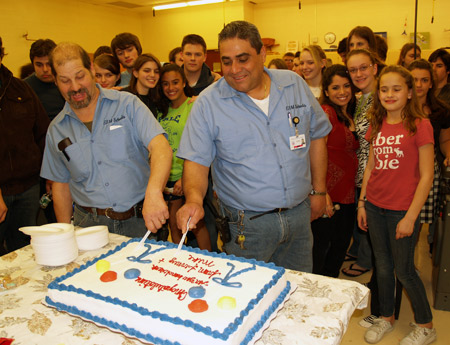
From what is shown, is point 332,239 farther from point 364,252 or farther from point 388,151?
point 388,151

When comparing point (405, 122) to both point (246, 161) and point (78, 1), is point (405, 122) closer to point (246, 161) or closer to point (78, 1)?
point (246, 161)

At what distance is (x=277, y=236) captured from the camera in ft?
5.88

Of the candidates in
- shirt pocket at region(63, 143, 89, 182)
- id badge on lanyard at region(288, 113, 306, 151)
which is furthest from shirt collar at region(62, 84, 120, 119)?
id badge on lanyard at region(288, 113, 306, 151)

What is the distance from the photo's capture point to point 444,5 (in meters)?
7.06

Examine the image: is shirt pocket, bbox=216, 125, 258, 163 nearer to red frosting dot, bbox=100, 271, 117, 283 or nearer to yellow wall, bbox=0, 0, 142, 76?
red frosting dot, bbox=100, 271, 117, 283

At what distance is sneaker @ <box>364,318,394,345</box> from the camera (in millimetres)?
2199

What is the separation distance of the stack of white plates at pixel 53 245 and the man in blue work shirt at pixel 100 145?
39cm

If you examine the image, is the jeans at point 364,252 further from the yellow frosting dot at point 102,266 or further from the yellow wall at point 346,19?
the yellow wall at point 346,19

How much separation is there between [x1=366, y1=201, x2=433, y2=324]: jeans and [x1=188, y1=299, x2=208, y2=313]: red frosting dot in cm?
137

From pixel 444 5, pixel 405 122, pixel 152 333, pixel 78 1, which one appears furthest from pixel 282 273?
pixel 78 1

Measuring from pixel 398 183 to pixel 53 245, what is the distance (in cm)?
169

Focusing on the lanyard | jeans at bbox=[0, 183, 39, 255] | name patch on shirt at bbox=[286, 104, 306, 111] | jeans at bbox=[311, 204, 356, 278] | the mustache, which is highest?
the mustache

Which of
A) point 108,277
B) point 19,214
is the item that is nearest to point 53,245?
point 108,277

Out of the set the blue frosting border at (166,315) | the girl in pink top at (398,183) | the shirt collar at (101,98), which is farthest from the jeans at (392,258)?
the shirt collar at (101,98)
